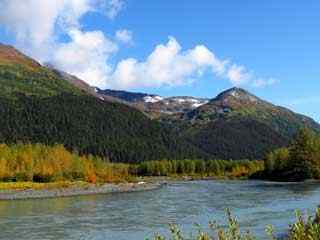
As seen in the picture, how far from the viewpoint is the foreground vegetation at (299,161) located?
16602 cm

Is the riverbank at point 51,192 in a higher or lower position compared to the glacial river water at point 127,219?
higher

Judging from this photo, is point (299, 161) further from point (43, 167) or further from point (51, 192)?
point (51, 192)

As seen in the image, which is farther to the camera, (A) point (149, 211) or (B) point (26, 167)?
(B) point (26, 167)

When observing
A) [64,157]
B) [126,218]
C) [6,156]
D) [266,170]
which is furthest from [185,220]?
[266,170]

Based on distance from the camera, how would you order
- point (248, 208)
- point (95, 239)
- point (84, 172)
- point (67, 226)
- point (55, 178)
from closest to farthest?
point (95, 239)
point (67, 226)
point (248, 208)
point (55, 178)
point (84, 172)

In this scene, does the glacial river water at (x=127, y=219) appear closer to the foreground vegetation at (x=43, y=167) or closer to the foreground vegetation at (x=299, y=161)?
the foreground vegetation at (x=43, y=167)

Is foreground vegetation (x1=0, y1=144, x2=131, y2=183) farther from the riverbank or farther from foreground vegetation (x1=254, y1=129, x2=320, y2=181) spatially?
foreground vegetation (x1=254, y1=129, x2=320, y2=181)

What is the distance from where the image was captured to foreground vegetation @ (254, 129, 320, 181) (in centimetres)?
16602

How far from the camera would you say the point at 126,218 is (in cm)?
5966

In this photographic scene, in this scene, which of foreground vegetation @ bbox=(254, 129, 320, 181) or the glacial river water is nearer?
the glacial river water

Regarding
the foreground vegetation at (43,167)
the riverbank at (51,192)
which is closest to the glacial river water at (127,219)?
the riverbank at (51,192)

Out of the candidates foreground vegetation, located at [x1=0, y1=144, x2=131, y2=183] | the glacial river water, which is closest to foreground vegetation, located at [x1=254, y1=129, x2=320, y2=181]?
foreground vegetation, located at [x1=0, y1=144, x2=131, y2=183]

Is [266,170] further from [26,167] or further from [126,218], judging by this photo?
[126,218]

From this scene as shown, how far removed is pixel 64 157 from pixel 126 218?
118m
